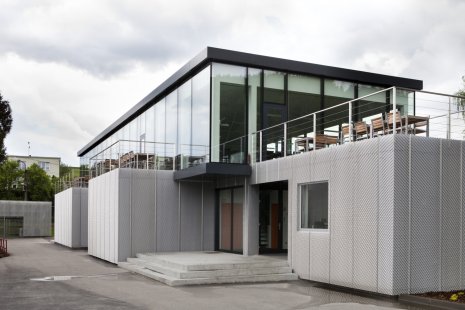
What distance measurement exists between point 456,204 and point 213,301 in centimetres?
594

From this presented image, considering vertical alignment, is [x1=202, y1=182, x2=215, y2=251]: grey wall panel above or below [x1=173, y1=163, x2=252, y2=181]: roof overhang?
below

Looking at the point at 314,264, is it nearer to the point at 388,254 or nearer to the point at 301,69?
the point at 388,254

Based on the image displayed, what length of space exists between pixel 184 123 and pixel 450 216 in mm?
11316

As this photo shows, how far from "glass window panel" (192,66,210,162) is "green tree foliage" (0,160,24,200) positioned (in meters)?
45.0

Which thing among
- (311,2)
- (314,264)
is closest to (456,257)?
(314,264)

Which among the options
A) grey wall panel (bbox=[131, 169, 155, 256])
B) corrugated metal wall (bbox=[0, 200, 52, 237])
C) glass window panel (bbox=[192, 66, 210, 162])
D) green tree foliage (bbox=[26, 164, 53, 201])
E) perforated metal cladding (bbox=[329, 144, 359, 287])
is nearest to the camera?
perforated metal cladding (bbox=[329, 144, 359, 287])

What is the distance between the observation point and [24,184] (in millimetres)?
61250

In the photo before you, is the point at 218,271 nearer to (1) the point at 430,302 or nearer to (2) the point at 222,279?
(2) the point at 222,279

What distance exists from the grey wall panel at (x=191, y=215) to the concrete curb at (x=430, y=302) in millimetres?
10104

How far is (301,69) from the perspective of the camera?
19844mm

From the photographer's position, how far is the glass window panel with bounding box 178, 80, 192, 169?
2008cm

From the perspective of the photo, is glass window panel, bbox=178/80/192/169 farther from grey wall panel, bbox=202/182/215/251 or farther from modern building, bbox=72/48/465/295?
grey wall panel, bbox=202/182/215/251

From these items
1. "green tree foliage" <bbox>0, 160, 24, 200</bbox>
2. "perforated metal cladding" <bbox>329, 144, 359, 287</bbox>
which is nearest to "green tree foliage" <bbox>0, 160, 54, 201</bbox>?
"green tree foliage" <bbox>0, 160, 24, 200</bbox>

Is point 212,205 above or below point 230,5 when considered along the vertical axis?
below
